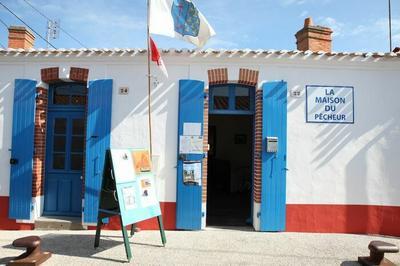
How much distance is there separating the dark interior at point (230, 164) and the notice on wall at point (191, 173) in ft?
7.46

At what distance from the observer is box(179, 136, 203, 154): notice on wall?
6.14 metres

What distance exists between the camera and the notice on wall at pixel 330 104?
6223 mm

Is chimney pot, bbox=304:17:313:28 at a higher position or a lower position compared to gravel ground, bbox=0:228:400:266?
higher

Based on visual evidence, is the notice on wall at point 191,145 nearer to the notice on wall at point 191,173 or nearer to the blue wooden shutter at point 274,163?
the notice on wall at point 191,173

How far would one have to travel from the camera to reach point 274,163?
6.14 metres

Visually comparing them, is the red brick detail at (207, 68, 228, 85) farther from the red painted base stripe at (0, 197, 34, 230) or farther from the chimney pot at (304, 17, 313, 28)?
the red painted base stripe at (0, 197, 34, 230)

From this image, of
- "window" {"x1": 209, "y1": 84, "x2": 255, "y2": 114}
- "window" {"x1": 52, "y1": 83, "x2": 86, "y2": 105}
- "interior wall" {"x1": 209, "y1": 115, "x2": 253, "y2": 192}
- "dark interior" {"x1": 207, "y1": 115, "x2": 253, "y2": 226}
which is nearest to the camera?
"window" {"x1": 209, "y1": 84, "x2": 255, "y2": 114}

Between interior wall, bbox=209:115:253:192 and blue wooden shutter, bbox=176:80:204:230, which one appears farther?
interior wall, bbox=209:115:253:192

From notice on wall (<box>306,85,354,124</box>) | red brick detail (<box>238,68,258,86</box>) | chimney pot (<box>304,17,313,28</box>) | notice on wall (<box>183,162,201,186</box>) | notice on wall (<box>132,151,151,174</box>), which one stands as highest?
chimney pot (<box>304,17,313,28</box>)

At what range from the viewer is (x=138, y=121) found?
6.26m

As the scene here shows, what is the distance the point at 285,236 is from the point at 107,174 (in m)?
3.36

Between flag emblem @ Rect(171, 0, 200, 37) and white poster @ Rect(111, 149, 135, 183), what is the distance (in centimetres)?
238

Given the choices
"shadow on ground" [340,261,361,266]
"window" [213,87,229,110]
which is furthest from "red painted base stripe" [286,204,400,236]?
"window" [213,87,229,110]

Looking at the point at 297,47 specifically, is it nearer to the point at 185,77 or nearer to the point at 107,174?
the point at 185,77
